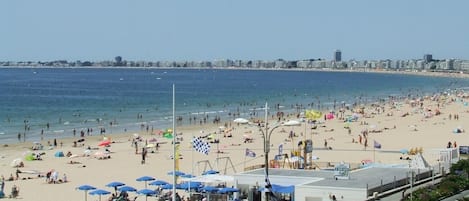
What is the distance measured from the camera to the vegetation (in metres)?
20.5

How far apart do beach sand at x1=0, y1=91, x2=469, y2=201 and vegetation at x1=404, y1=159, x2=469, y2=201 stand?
34.1ft

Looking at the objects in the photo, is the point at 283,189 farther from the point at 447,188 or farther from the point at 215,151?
the point at 215,151

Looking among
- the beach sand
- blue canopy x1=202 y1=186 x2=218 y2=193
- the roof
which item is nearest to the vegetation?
the roof

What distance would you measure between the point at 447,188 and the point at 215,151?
24055 millimetres

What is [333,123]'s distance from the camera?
6525 cm

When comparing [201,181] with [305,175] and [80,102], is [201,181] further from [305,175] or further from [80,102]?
[80,102]

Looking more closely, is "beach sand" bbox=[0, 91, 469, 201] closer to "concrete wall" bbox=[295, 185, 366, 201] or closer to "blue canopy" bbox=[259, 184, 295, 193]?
"blue canopy" bbox=[259, 184, 295, 193]

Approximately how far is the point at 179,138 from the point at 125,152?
8661 millimetres

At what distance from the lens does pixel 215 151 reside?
44.7 m

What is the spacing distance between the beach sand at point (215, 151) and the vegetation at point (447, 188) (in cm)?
1039

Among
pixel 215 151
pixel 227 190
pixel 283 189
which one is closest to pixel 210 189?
pixel 227 190

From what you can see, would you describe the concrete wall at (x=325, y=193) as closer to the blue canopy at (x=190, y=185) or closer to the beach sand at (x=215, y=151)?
the blue canopy at (x=190, y=185)

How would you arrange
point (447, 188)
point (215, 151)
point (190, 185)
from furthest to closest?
point (215, 151)
point (190, 185)
point (447, 188)

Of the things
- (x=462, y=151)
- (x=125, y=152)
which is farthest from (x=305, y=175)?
(x=125, y=152)
